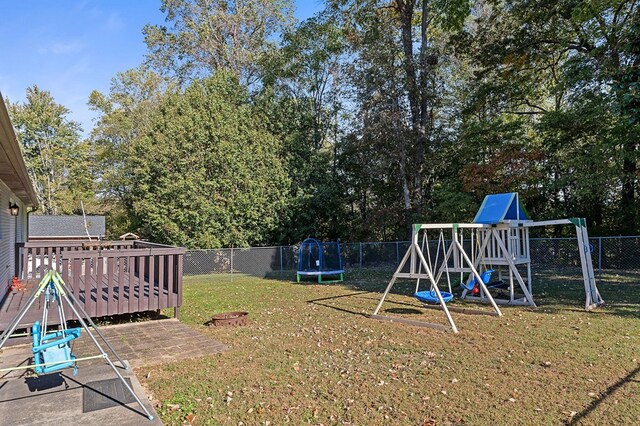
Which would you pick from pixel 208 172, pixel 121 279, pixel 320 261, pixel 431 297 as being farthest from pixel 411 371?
pixel 208 172

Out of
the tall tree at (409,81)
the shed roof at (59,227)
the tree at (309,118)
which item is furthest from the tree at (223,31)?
the shed roof at (59,227)

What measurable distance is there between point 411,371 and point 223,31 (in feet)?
81.6

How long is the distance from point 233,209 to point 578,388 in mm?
14885

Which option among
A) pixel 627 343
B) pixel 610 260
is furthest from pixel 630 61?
pixel 627 343

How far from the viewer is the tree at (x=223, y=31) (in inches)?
958

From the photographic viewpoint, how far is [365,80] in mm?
17797

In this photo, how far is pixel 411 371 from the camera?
4.56 m

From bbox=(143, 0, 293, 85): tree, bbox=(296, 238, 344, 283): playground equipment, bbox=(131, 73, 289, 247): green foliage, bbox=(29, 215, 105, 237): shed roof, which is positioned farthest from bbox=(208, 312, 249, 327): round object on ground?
bbox=(143, 0, 293, 85): tree

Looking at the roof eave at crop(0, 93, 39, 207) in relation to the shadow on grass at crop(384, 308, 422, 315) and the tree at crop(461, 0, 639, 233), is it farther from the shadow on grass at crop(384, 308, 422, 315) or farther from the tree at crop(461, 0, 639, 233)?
the tree at crop(461, 0, 639, 233)

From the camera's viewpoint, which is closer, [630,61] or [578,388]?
[578,388]

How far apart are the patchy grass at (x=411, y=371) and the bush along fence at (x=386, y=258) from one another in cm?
763

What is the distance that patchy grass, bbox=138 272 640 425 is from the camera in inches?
139

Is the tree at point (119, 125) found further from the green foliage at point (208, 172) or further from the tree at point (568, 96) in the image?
the tree at point (568, 96)

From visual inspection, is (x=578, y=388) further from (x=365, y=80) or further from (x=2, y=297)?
(x=365, y=80)
